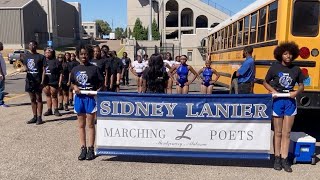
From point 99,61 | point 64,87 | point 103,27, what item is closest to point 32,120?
point 64,87

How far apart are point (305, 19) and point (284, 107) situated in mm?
2177

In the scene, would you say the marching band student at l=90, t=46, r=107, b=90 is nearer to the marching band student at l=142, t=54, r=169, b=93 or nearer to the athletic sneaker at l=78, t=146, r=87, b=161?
the marching band student at l=142, t=54, r=169, b=93

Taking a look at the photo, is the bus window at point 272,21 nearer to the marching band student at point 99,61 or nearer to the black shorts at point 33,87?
the marching band student at point 99,61

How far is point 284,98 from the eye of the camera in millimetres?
4996

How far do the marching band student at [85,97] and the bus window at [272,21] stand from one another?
349cm

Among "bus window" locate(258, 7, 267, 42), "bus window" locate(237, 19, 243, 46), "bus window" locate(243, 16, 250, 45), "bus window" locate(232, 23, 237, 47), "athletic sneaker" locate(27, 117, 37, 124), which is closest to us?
"bus window" locate(258, 7, 267, 42)

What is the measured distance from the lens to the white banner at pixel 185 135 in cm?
514

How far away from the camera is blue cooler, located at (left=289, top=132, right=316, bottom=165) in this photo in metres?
5.21

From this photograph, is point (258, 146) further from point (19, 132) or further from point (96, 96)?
point (19, 132)

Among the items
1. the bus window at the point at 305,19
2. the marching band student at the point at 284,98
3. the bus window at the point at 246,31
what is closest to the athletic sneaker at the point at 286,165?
the marching band student at the point at 284,98

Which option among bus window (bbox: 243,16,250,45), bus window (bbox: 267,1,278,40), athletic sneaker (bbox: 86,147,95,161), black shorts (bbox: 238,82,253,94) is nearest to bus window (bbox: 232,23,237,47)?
bus window (bbox: 243,16,250,45)

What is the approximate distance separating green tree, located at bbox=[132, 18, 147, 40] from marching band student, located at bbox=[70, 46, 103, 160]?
5349cm

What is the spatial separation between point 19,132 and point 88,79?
2.76 meters

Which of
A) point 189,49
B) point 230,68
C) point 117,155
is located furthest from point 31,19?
point 117,155
